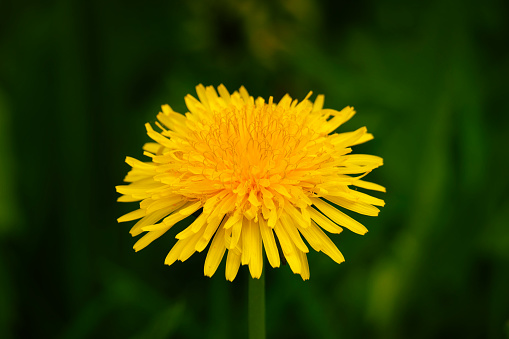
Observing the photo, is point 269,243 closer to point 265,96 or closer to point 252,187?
point 252,187

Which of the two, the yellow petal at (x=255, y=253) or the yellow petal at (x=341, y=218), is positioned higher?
the yellow petal at (x=341, y=218)

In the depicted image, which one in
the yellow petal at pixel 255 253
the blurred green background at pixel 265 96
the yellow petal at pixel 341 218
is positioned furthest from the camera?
the blurred green background at pixel 265 96

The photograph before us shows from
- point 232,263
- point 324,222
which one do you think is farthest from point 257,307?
point 324,222

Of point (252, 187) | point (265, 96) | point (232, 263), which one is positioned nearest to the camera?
point (232, 263)

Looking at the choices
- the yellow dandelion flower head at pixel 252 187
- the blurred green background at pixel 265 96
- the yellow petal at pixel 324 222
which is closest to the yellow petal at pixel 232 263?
the yellow dandelion flower head at pixel 252 187

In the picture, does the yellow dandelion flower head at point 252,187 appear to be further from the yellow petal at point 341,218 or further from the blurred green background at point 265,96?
the blurred green background at point 265,96

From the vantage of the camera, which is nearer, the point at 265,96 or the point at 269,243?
the point at 269,243
